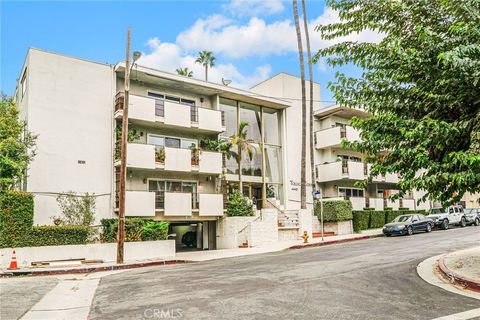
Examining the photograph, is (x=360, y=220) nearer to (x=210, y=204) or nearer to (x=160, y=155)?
(x=210, y=204)

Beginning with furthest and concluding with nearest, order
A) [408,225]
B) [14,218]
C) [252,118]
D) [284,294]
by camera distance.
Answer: [252,118] → [408,225] → [14,218] → [284,294]

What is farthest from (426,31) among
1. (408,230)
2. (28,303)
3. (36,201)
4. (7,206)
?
(408,230)

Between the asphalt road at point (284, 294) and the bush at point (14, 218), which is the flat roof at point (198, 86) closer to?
the bush at point (14, 218)

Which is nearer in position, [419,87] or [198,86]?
[419,87]

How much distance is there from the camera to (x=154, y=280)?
463 inches

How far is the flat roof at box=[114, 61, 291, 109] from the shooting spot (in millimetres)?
23225

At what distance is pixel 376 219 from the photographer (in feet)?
101

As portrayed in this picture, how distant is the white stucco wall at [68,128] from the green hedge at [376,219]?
729 inches

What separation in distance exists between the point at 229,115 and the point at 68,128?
10649 millimetres

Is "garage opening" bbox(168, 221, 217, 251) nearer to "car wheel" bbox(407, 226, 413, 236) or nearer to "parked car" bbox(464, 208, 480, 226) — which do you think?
"car wheel" bbox(407, 226, 413, 236)

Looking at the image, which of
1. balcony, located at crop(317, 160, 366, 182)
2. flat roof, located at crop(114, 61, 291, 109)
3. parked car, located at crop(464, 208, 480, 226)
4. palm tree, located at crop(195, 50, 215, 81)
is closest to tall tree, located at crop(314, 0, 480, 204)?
flat roof, located at crop(114, 61, 291, 109)

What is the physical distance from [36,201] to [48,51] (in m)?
7.52

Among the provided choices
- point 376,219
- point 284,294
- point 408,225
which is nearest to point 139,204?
point 284,294

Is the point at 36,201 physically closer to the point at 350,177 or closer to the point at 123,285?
the point at 123,285
